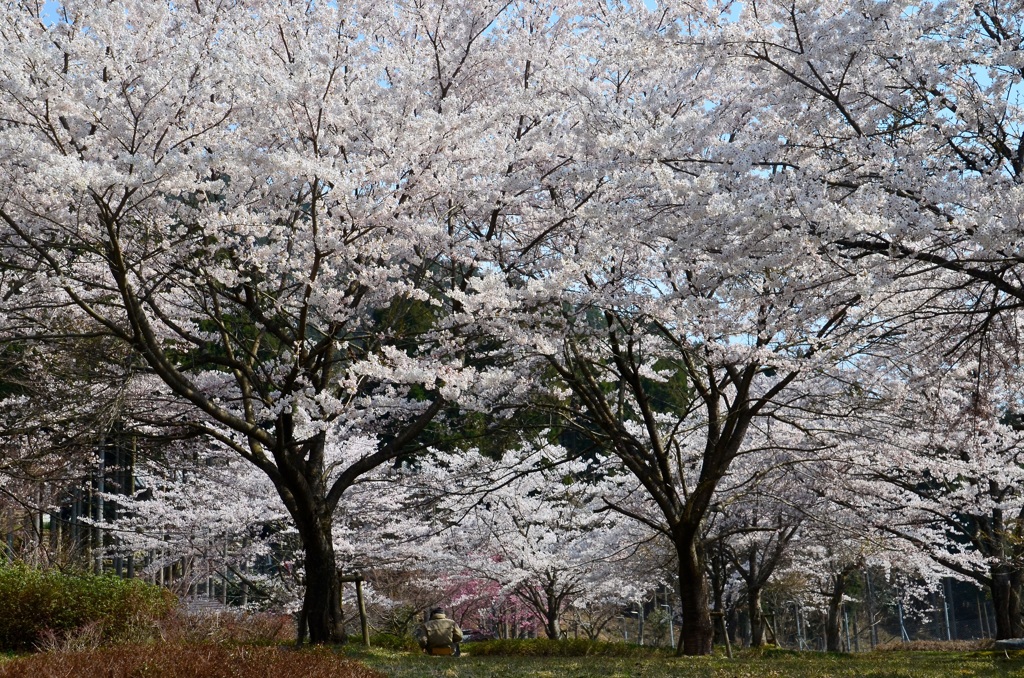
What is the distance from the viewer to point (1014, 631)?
16578 millimetres

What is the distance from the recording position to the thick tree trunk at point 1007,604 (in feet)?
Result: 54.3

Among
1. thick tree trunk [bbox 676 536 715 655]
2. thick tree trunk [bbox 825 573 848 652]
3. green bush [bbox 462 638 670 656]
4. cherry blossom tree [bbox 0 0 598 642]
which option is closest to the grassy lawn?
thick tree trunk [bbox 676 536 715 655]

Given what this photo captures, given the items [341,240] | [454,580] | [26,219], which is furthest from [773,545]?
[26,219]

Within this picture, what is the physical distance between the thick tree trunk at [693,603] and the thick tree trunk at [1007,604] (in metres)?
9.01

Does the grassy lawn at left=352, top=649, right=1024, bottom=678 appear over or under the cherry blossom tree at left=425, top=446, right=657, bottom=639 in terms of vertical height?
under

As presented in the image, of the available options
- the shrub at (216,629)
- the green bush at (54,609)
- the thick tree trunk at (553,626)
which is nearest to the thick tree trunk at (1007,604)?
the thick tree trunk at (553,626)

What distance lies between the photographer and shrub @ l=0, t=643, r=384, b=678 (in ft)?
18.5

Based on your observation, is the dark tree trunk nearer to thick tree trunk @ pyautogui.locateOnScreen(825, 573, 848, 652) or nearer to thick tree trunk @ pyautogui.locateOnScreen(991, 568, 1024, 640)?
thick tree trunk @ pyautogui.locateOnScreen(825, 573, 848, 652)

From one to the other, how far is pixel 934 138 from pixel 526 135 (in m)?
5.65

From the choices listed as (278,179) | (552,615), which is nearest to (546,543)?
(552,615)

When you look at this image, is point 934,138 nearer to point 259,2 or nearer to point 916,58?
point 916,58

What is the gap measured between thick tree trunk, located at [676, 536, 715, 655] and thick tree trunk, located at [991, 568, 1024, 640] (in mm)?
9010

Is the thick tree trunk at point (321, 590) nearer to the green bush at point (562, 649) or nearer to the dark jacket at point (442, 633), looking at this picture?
the dark jacket at point (442, 633)

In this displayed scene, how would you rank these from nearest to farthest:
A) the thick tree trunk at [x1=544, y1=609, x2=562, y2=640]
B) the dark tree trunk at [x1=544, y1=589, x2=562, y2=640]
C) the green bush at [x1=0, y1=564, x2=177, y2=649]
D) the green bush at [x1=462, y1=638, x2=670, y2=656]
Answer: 1. the green bush at [x1=0, y1=564, x2=177, y2=649]
2. the green bush at [x1=462, y1=638, x2=670, y2=656]
3. the thick tree trunk at [x1=544, y1=609, x2=562, y2=640]
4. the dark tree trunk at [x1=544, y1=589, x2=562, y2=640]
